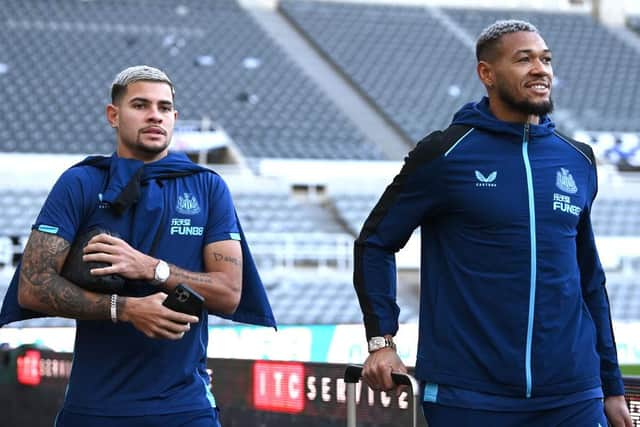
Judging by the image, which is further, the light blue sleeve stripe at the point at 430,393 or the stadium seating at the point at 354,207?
the stadium seating at the point at 354,207

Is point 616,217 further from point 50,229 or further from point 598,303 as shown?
point 50,229

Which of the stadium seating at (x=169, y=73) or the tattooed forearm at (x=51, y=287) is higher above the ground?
the stadium seating at (x=169, y=73)

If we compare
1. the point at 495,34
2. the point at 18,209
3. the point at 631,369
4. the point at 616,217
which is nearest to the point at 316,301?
the point at 18,209

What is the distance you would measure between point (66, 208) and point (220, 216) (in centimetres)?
46

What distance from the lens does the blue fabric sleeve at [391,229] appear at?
130 inches

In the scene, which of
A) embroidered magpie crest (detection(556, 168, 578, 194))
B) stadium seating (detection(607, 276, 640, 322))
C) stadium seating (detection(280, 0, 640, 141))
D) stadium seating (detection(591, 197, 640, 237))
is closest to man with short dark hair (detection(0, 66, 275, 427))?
embroidered magpie crest (detection(556, 168, 578, 194))

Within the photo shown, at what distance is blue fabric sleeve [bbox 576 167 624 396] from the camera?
338cm

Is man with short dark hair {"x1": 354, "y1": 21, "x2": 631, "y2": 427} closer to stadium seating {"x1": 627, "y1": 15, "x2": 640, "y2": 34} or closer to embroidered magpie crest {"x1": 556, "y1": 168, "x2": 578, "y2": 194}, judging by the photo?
embroidered magpie crest {"x1": 556, "y1": 168, "x2": 578, "y2": 194}

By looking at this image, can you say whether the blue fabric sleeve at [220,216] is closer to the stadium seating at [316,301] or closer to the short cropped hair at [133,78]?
the short cropped hair at [133,78]

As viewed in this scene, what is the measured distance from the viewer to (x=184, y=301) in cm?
335

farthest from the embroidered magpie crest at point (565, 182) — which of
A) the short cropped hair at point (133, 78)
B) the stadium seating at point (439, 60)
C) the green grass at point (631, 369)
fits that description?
the stadium seating at point (439, 60)

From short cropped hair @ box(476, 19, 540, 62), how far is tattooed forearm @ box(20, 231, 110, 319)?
4.12 ft

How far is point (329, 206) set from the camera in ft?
72.6

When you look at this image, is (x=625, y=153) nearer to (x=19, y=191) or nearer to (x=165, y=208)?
(x=19, y=191)
